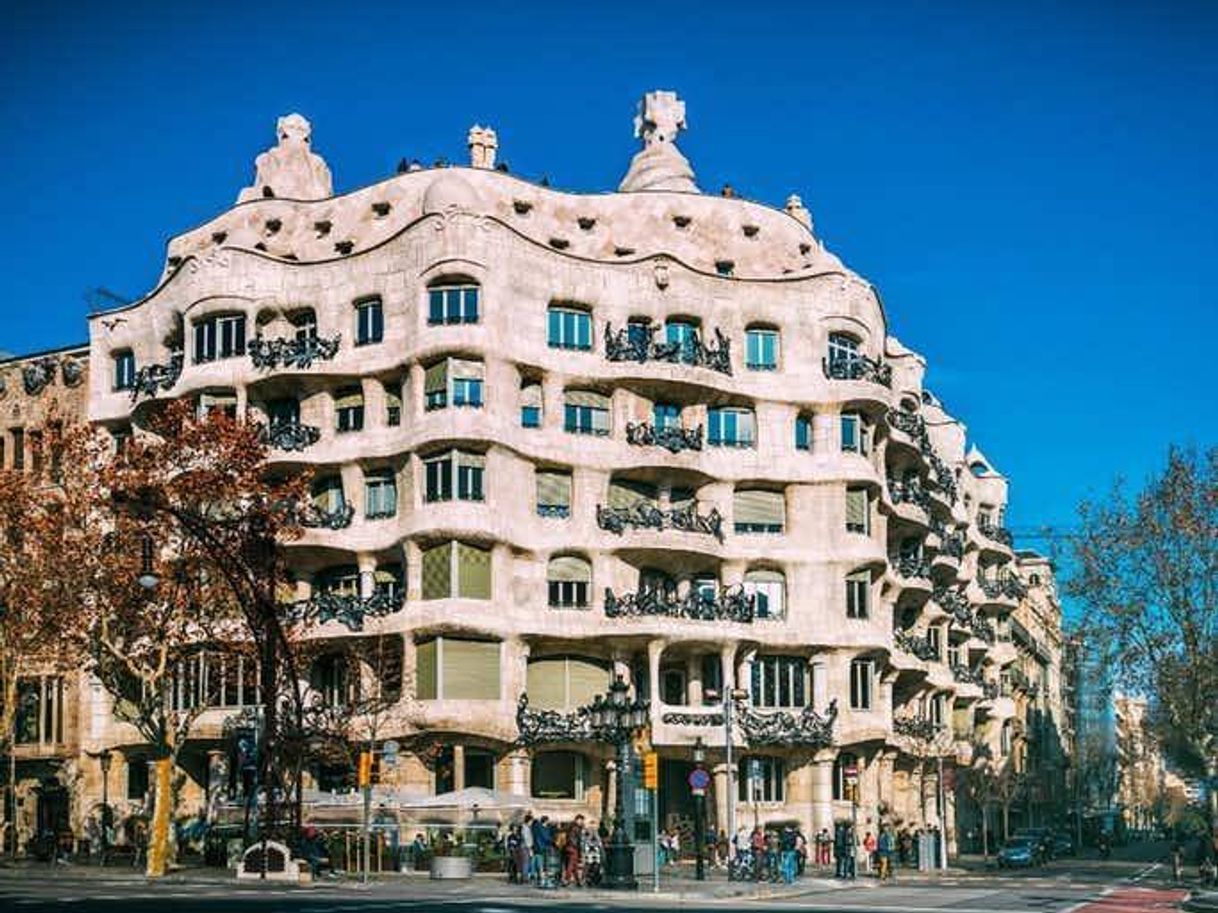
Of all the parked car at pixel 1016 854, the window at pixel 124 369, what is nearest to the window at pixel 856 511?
the parked car at pixel 1016 854

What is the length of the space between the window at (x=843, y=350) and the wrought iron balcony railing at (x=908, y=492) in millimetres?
7067

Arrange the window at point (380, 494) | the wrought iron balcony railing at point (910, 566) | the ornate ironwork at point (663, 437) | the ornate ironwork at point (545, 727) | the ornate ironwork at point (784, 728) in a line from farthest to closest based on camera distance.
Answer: the wrought iron balcony railing at point (910, 566)
the ornate ironwork at point (663, 437)
the ornate ironwork at point (784, 728)
the window at point (380, 494)
the ornate ironwork at point (545, 727)

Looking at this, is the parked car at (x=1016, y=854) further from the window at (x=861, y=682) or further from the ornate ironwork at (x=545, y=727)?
the ornate ironwork at (x=545, y=727)

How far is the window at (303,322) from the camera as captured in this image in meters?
67.4

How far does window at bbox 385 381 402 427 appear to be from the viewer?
65250 mm

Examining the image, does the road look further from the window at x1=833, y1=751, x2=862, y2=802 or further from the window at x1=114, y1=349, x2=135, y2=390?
the window at x1=114, y1=349, x2=135, y2=390

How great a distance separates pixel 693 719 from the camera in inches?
2552

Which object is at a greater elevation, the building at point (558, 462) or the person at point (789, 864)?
the building at point (558, 462)

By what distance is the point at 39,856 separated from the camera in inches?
2554

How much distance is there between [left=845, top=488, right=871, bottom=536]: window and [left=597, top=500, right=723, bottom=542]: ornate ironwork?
545cm

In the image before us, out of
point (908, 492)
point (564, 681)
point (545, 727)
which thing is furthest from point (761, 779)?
point (908, 492)

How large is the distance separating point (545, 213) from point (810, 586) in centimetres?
1845

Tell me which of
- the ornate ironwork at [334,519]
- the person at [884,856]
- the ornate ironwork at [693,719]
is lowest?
the person at [884,856]

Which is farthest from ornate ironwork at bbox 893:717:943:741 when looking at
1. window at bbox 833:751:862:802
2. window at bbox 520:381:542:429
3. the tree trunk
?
the tree trunk
